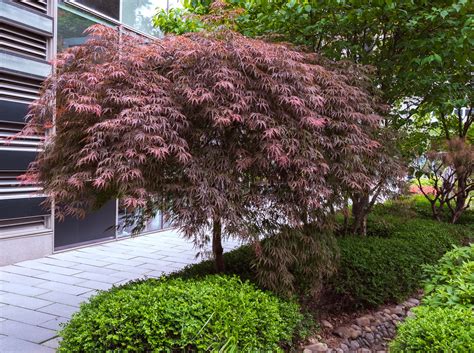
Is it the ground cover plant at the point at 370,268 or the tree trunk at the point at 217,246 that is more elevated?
the tree trunk at the point at 217,246

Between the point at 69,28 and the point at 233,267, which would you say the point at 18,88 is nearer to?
the point at 69,28

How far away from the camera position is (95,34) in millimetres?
3760

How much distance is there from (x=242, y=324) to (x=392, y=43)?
4800 mm

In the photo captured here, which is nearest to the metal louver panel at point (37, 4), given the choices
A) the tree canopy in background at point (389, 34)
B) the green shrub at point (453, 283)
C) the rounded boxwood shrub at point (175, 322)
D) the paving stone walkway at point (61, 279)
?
the tree canopy in background at point (389, 34)

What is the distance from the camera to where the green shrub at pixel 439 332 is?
2.41 m

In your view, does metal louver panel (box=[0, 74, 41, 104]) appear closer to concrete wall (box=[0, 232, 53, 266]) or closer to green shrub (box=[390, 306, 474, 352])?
concrete wall (box=[0, 232, 53, 266])

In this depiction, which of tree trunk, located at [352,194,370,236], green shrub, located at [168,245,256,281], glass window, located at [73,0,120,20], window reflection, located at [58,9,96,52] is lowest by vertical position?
green shrub, located at [168,245,256,281]

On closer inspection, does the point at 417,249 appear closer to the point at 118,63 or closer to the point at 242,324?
the point at 242,324

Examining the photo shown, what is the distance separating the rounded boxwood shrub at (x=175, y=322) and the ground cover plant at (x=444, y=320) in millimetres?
935

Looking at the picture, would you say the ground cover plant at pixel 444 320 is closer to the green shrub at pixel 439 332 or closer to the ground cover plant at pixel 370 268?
the green shrub at pixel 439 332

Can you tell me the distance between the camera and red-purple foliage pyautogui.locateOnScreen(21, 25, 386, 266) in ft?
10.1

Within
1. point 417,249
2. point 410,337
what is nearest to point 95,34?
point 410,337

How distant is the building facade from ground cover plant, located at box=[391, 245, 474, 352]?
3985 millimetres

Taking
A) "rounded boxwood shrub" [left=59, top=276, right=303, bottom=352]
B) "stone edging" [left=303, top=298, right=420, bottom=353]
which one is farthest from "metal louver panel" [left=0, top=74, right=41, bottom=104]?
"stone edging" [left=303, top=298, right=420, bottom=353]
